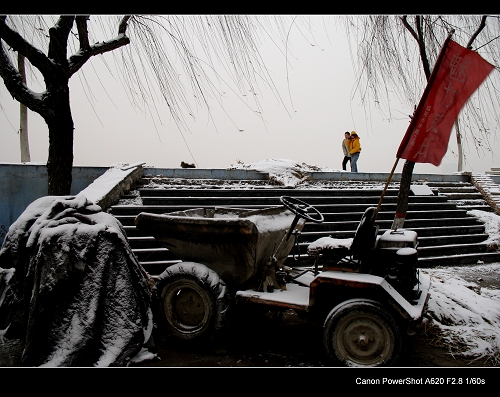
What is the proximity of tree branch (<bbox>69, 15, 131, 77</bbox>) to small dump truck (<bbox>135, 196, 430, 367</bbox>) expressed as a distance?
3281 mm

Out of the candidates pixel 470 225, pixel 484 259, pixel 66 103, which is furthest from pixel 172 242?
pixel 470 225

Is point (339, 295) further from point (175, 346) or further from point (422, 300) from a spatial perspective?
point (175, 346)

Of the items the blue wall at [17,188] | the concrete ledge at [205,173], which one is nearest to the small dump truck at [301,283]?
the blue wall at [17,188]

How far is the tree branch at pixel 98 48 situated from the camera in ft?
19.3

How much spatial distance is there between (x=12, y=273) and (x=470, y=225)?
9.73m

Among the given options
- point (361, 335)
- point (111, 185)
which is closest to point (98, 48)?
point (111, 185)

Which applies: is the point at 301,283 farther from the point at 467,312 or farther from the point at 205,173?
the point at 205,173

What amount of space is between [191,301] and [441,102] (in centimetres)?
331

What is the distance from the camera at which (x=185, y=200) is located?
8695 millimetres

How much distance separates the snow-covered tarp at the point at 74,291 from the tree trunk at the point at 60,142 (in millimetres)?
2216

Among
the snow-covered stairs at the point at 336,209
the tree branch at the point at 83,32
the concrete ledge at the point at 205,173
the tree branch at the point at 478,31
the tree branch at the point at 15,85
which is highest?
the tree branch at the point at 478,31

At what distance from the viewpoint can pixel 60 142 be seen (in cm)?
598

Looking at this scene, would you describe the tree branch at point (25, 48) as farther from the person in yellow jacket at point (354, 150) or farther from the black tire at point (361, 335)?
the person in yellow jacket at point (354, 150)

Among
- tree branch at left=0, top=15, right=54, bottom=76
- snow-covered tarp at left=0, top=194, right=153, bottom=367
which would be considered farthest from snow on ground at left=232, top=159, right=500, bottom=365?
tree branch at left=0, top=15, right=54, bottom=76
